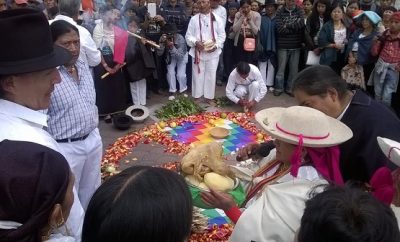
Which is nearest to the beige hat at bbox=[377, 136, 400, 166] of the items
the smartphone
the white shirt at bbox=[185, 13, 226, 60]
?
the white shirt at bbox=[185, 13, 226, 60]

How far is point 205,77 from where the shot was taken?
342 inches

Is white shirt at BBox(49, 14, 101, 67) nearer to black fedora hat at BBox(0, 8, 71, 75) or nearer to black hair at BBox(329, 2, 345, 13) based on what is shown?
black fedora hat at BBox(0, 8, 71, 75)

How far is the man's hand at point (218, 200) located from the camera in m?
2.60

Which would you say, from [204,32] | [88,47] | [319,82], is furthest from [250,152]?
[204,32]

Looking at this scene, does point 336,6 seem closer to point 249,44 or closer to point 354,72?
point 354,72

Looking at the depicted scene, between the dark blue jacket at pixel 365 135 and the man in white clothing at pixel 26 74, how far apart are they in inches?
73.3

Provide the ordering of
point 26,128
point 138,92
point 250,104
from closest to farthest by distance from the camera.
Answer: point 26,128 → point 250,104 → point 138,92

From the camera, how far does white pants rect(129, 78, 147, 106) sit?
27.0 ft

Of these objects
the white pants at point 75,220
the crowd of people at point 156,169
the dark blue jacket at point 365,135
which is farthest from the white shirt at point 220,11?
the white pants at point 75,220

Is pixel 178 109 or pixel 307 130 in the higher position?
pixel 307 130

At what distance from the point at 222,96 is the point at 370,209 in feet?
24.9

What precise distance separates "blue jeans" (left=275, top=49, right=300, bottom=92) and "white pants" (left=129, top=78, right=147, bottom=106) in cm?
300

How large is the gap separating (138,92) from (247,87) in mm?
2171

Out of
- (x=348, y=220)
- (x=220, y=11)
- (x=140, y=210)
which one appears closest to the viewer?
(x=140, y=210)
